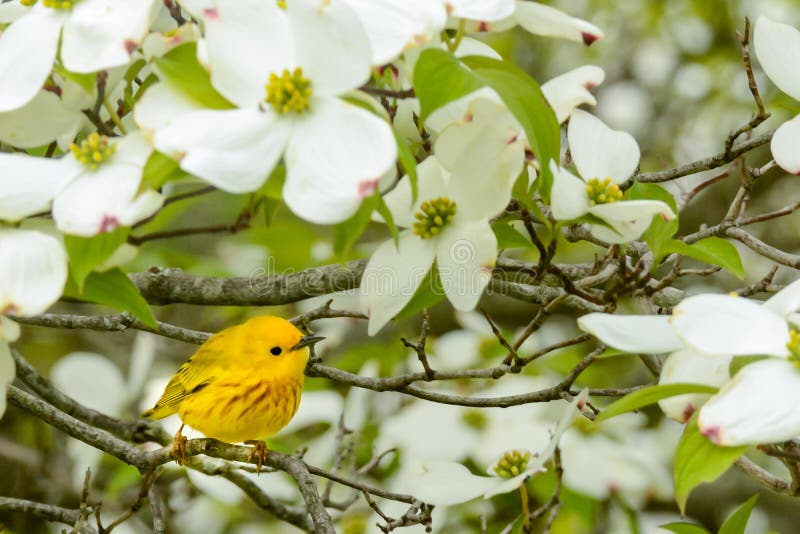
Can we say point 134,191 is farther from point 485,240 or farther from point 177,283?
point 177,283

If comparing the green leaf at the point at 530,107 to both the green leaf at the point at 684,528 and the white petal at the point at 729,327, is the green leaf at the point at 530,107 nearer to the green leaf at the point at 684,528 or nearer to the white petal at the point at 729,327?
the white petal at the point at 729,327

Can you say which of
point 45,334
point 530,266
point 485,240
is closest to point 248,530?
point 45,334

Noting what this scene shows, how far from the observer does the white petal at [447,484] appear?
1.81 m

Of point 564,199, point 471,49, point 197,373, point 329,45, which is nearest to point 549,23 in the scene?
point 471,49

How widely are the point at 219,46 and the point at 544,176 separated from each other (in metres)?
0.44

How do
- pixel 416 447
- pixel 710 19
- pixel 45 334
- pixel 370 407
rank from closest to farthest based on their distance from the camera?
pixel 416 447, pixel 370 407, pixel 45 334, pixel 710 19

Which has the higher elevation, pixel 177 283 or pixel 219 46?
pixel 219 46

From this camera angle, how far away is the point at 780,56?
64.3 inches

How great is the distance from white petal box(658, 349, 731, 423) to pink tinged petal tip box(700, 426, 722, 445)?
13 cm

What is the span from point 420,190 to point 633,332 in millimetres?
367

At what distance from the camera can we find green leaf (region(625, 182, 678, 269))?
61.9 inches

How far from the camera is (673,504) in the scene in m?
4.09

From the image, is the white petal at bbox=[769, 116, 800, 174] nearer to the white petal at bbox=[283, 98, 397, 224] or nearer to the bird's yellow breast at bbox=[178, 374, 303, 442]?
the white petal at bbox=[283, 98, 397, 224]

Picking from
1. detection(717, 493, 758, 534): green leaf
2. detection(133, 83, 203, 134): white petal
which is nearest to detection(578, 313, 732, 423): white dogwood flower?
detection(717, 493, 758, 534): green leaf
